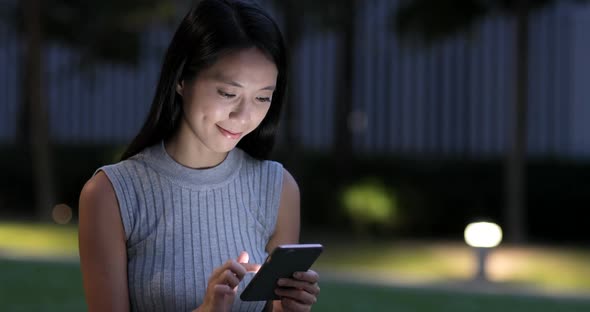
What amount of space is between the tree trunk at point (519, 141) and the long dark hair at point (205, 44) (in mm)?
7991

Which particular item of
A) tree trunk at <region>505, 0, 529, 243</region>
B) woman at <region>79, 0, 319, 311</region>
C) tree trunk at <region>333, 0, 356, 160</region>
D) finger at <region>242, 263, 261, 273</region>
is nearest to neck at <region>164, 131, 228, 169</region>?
woman at <region>79, 0, 319, 311</region>

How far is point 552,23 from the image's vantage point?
14.5 m

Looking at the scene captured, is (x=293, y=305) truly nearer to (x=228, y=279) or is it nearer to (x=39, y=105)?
(x=228, y=279)

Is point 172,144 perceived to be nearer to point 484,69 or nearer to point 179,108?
point 179,108

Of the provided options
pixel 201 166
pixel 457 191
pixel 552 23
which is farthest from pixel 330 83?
pixel 201 166

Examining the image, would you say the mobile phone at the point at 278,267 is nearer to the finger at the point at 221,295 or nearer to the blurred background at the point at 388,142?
the finger at the point at 221,295

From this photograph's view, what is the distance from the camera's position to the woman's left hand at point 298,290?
5.70 feet

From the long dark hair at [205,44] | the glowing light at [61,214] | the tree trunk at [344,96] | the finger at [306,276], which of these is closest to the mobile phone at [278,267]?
the finger at [306,276]

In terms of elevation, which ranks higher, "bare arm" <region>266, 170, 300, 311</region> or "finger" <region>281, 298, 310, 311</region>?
"bare arm" <region>266, 170, 300, 311</region>

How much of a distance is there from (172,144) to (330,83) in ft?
47.8

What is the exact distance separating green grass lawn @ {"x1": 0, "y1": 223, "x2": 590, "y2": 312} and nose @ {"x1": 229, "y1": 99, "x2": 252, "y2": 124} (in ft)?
15.6

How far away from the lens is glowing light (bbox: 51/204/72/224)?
39.3 ft

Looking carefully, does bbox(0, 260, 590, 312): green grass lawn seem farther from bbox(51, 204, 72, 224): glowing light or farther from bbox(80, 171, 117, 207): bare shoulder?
bbox(80, 171, 117, 207): bare shoulder

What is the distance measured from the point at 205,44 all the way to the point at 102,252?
43 centimetres
